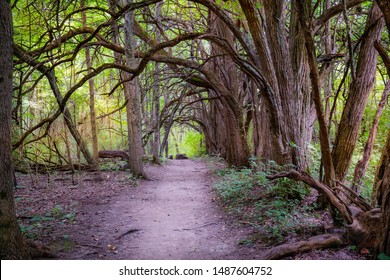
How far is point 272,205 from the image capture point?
5.70 m

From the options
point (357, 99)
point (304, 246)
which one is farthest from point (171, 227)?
point (357, 99)

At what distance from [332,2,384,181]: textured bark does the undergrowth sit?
2.93 feet

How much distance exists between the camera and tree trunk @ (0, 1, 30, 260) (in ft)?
10.6

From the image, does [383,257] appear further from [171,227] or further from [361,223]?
[171,227]

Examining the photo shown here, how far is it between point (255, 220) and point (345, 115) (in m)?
2.30

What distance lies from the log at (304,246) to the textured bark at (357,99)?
1.84 meters

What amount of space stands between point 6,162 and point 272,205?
430cm

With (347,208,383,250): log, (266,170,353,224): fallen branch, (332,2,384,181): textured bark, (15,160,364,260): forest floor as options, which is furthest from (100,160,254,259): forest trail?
(332,2,384,181): textured bark

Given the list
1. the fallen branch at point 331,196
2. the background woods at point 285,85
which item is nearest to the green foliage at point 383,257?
the background woods at point 285,85

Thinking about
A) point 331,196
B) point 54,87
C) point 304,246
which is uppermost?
point 54,87

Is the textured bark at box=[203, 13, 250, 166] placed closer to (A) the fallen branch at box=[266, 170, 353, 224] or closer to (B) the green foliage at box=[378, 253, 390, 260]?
(A) the fallen branch at box=[266, 170, 353, 224]

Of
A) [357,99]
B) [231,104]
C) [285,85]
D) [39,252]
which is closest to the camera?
[39,252]
